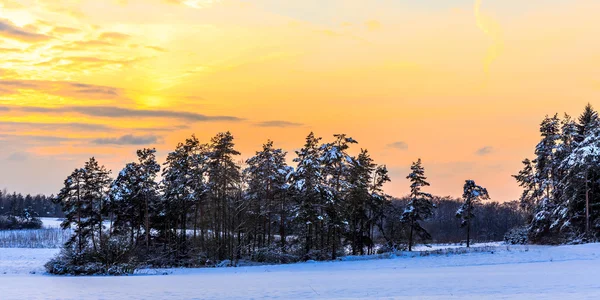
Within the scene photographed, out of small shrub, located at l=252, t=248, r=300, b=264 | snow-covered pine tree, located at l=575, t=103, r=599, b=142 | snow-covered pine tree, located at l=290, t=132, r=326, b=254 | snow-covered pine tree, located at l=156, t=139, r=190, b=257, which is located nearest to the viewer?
snow-covered pine tree, located at l=290, t=132, r=326, b=254

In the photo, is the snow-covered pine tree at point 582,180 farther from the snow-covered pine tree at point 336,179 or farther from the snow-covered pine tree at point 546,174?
the snow-covered pine tree at point 336,179

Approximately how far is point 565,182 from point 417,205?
18361 mm

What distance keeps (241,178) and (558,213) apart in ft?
131

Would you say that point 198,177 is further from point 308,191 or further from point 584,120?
point 584,120

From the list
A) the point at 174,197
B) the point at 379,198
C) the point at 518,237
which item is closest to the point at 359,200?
the point at 379,198

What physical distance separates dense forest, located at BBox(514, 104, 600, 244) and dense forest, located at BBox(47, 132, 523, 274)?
15.5m

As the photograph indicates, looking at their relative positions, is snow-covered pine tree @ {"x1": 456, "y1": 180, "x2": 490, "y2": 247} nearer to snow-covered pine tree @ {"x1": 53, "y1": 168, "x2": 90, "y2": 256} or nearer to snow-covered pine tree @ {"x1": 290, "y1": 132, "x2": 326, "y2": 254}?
snow-covered pine tree @ {"x1": 290, "y1": 132, "x2": 326, "y2": 254}

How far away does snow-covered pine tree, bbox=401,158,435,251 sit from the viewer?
67.1 metres

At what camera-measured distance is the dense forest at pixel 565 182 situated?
56947 millimetres

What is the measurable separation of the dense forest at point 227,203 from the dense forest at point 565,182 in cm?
1548

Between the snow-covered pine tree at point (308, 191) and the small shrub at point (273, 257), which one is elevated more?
the snow-covered pine tree at point (308, 191)

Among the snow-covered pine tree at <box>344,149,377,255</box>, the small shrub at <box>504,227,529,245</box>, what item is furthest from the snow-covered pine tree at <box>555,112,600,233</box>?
the snow-covered pine tree at <box>344,149,377,255</box>

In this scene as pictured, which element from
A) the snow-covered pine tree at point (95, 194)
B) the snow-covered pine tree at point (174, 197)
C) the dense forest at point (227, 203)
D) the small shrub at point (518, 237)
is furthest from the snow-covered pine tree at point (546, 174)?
the snow-covered pine tree at point (95, 194)

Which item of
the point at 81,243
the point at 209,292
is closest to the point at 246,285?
the point at 209,292
